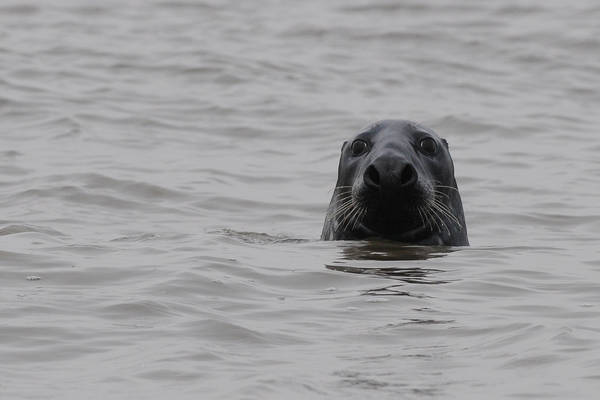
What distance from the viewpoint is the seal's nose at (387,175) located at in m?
8.51

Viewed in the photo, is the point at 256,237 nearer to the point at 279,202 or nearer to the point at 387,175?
the point at 387,175

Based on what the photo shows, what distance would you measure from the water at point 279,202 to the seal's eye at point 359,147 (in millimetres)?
584

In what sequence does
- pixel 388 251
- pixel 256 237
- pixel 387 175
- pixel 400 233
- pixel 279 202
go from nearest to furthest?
pixel 387 175 < pixel 388 251 < pixel 400 233 < pixel 256 237 < pixel 279 202

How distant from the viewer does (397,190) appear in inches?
337

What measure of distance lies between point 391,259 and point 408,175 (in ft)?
1.80

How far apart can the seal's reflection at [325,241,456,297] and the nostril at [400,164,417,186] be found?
50 centimetres

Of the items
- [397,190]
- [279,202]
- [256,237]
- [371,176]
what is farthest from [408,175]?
[279,202]

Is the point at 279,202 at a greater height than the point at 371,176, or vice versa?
the point at 371,176

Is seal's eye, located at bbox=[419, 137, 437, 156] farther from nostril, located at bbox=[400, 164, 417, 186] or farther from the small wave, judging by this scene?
the small wave

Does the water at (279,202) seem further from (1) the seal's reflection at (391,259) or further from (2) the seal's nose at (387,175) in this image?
(2) the seal's nose at (387,175)

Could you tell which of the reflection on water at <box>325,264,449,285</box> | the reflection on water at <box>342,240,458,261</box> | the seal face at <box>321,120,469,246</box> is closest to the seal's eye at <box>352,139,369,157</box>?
the seal face at <box>321,120,469,246</box>

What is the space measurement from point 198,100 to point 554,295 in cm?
1084

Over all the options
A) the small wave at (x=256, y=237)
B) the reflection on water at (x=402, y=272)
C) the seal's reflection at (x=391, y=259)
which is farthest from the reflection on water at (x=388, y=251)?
the small wave at (x=256, y=237)

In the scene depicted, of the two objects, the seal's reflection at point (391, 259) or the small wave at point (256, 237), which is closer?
the seal's reflection at point (391, 259)
